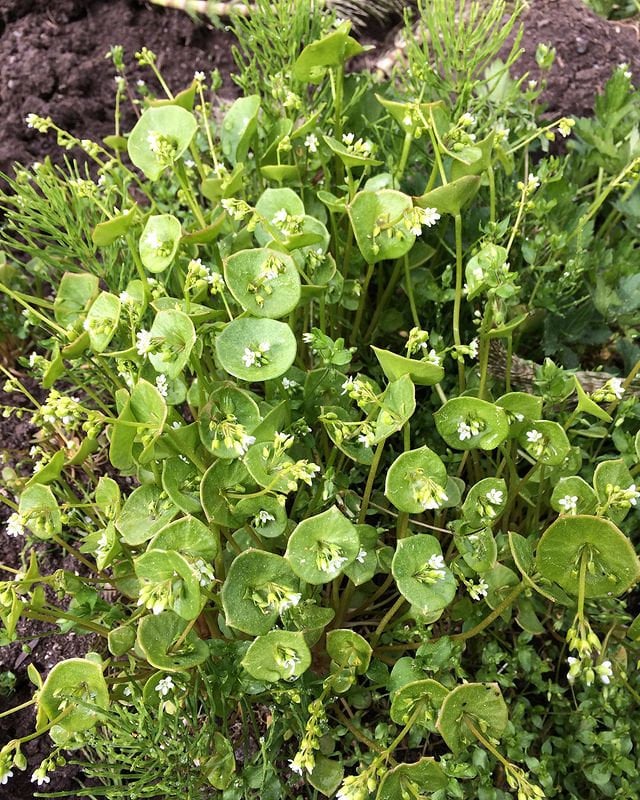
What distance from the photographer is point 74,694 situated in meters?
0.83

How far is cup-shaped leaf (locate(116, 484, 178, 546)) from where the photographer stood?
920 mm

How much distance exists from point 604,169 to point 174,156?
89 centimetres

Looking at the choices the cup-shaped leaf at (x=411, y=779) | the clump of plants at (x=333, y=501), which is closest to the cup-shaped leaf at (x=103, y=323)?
the clump of plants at (x=333, y=501)

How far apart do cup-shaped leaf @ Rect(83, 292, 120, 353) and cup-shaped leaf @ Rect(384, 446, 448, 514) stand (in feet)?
1.29

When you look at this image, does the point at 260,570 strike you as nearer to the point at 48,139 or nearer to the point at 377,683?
the point at 377,683

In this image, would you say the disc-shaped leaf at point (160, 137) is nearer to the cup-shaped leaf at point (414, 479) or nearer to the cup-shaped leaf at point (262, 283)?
the cup-shaped leaf at point (262, 283)

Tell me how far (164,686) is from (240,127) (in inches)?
35.6

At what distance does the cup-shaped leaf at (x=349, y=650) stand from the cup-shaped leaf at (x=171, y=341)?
40 centimetres

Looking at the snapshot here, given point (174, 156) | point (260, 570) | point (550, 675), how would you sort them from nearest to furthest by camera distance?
point (260, 570) → point (174, 156) → point (550, 675)

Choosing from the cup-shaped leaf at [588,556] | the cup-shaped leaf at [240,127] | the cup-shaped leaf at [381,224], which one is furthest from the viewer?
the cup-shaped leaf at [240,127]

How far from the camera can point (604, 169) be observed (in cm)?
140

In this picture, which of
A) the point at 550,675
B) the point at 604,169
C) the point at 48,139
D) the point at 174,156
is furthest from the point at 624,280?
the point at 48,139

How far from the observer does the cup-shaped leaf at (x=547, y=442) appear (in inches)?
36.3

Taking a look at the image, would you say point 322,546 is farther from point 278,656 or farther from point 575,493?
point 575,493
